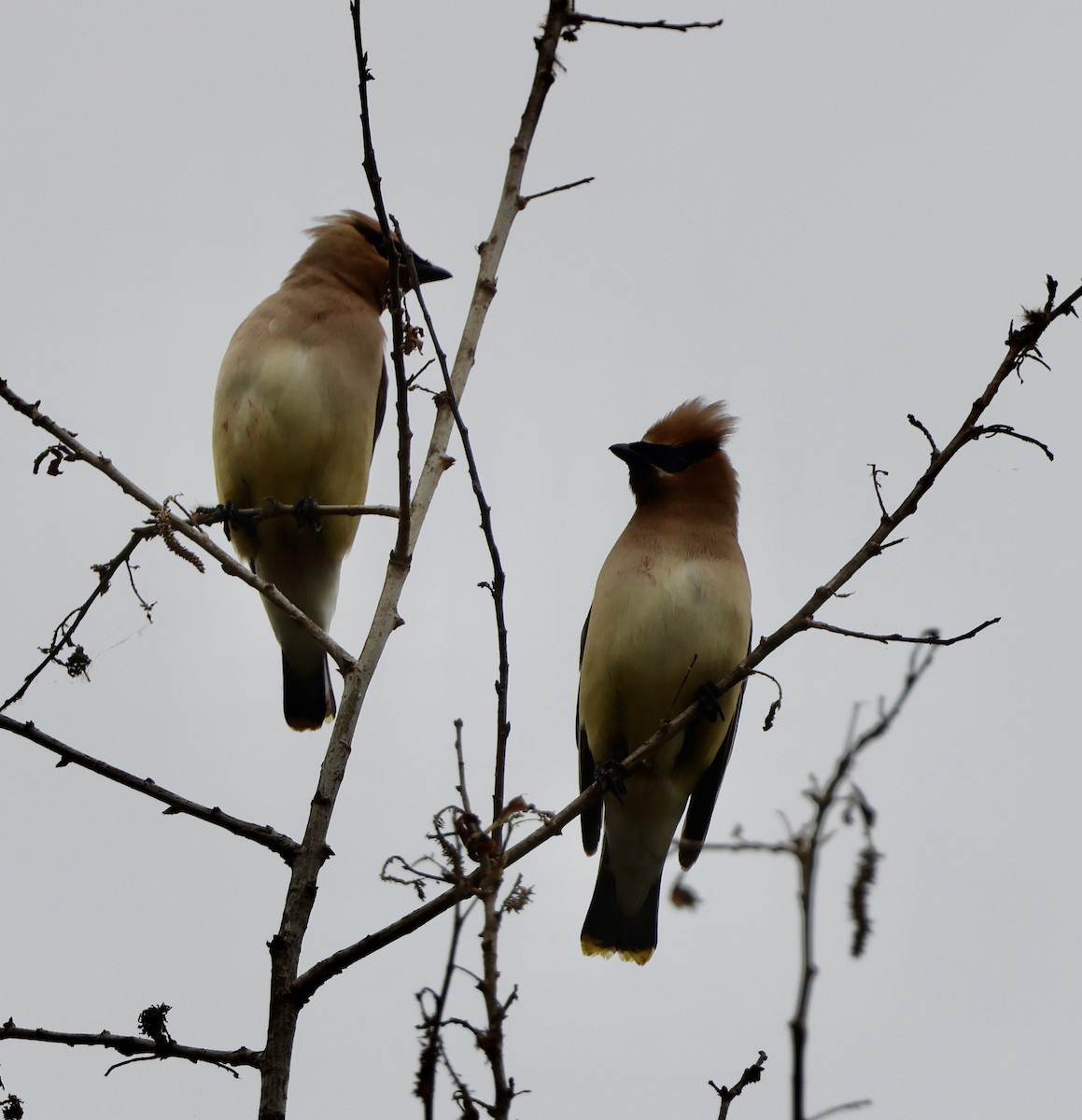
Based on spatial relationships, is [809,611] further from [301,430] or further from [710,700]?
[301,430]

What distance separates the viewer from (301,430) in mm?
5977

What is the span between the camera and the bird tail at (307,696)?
22.1 ft

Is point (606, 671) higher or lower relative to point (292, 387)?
lower

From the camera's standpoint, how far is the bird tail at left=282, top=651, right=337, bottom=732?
22.1 ft

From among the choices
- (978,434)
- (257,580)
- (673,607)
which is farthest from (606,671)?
(978,434)

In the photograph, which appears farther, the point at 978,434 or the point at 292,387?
the point at 292,387

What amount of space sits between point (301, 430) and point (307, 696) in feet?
4.52

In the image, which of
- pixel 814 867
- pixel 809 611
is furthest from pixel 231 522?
pixel 814 867

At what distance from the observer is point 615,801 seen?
538 cm

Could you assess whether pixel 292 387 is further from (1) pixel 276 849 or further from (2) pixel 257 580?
(1) pixel 276 849

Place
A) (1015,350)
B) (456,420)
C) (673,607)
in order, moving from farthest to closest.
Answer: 1. (673,607)
2. (456,420)
3. (1015,350)

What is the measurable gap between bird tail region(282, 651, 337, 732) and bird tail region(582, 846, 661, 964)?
5.41ft

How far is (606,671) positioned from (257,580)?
5.52 ft

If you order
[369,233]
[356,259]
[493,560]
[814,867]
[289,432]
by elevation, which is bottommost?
[814,867]
